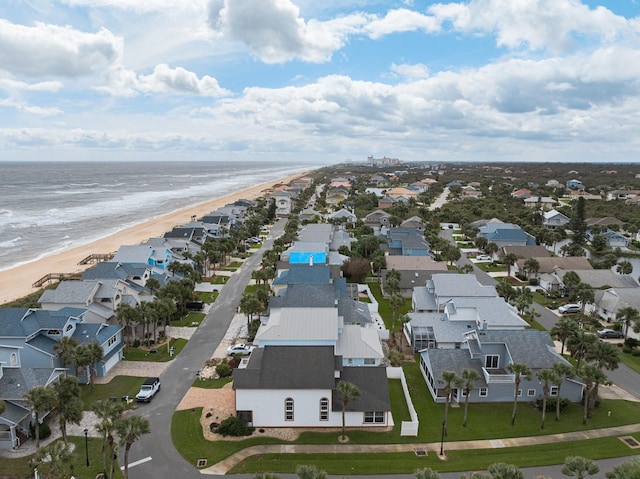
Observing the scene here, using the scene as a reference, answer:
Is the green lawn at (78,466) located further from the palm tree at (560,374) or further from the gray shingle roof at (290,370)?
the palm tree at (560,374)

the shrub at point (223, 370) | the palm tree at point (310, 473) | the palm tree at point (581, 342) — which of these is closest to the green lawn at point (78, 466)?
the shrub at point (223, 370)

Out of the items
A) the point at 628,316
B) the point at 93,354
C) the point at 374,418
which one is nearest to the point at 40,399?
the point at 93,354

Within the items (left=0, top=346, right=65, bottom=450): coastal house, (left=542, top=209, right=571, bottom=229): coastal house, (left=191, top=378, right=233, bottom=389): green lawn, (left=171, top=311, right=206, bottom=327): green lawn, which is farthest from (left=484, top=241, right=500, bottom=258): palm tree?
(left=0, top=346, right=65, bottom=450): coastal house

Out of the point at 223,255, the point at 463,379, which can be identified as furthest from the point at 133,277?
the point at 463,379

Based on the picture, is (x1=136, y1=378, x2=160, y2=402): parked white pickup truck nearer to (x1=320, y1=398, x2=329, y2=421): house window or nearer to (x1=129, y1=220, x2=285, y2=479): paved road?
(x1=129, y1=220, x2=285, y2=479): paved road

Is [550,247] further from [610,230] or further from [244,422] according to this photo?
[244,422]

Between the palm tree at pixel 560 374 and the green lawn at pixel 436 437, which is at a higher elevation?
the palm tree at pixel 560 374

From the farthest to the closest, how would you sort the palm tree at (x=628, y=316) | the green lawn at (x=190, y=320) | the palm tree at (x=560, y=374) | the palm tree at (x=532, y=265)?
the palm tree at (x=532, y=265)
the green lawn at (x=190, y=320)
the palm tree at (x=628, y=316)
the palm tree at (x=560, y=374)
